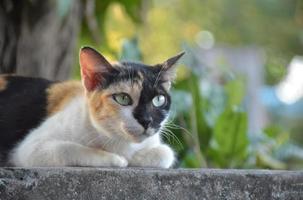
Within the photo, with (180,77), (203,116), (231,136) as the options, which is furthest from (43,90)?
(180,77)

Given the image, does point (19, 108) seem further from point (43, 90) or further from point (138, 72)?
point (138, 72)

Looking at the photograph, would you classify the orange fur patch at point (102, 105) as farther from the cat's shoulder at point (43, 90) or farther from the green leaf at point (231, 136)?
the green leaf at point (231, 136)

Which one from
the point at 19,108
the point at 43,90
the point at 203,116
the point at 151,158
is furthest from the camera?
the point at 203,116

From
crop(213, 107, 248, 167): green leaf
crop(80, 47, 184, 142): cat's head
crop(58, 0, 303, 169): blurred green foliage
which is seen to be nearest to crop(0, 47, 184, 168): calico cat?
crop(80, 47, 184, 142): cat's head

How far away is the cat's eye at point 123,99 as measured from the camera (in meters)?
2.35

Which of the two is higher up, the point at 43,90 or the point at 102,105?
the point at 102,105

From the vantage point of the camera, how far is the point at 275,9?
13.5 metres

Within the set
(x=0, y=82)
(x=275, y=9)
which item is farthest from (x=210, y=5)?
(x=0, y=82)

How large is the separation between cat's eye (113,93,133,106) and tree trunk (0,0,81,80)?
1.16 m

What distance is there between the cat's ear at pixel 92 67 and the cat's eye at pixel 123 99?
0.12 m

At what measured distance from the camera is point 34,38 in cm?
361

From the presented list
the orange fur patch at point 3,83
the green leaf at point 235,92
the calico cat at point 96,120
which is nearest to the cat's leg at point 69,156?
the calico cat at point 96,120

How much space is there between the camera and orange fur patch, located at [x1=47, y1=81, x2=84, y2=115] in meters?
2.72

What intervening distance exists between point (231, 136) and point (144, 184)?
1782 mm
